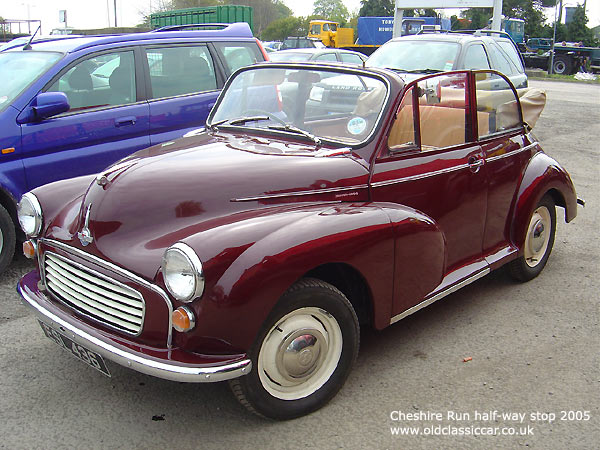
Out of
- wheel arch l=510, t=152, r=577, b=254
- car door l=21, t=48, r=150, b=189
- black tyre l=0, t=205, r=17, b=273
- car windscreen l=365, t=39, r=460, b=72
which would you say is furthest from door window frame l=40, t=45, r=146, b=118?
car windscreen l=365, t=39, r=460, b=72

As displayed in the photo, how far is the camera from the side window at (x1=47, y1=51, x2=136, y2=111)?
17.1 ft

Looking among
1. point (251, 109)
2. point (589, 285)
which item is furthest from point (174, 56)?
point (589, 285)

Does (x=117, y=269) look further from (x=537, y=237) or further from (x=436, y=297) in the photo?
(x=537, y=237)

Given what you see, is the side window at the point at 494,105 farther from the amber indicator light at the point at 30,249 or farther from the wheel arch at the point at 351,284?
the amber indicator light at the point at 30,249

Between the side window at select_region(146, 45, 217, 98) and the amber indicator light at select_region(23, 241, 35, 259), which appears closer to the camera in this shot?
the amber indicator light at select_region(23, 241, 35, 259)

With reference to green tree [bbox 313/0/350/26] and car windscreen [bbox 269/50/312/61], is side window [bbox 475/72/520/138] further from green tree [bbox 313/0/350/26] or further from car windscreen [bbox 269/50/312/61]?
green tree [bbox 313/0/350/26]

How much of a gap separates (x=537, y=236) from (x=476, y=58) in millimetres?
5840

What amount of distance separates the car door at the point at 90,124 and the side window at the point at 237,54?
1040mm

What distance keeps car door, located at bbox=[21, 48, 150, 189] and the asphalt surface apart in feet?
3.92

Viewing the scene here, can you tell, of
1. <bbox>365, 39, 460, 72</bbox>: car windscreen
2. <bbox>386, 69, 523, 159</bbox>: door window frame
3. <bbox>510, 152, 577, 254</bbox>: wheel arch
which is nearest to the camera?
<bbox>386, 69, 523, 159</bbox>: door window frame

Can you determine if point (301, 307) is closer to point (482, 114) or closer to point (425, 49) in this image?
point (482, 114)

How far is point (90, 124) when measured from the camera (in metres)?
5.21

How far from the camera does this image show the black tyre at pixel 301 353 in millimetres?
2783

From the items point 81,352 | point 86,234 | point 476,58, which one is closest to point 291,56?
point 476,58
